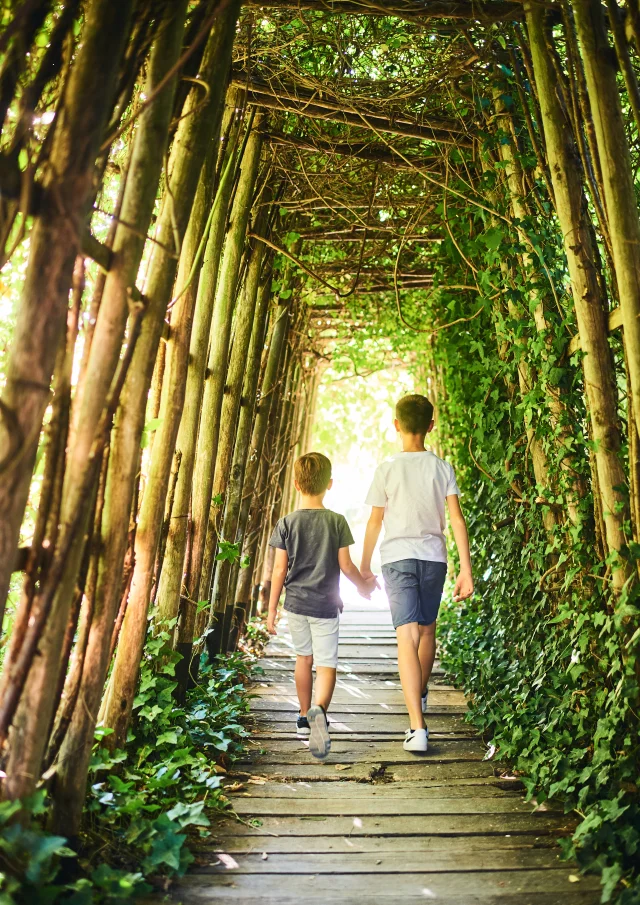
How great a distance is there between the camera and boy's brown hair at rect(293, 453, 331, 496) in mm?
A: 4102

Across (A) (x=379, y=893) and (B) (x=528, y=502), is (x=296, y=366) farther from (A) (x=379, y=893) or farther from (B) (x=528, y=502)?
(A) (x=379, y=893)

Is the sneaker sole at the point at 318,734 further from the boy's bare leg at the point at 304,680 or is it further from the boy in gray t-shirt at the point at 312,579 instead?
the boy's bare leg at the point at 304,680

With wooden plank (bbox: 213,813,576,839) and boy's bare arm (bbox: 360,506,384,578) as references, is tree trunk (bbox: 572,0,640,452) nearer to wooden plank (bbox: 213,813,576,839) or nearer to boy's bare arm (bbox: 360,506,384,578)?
wooden plank (bbox: 213,813,576,839)

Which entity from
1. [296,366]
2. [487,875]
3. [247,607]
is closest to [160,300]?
[487,875]

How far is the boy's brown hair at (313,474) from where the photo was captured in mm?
4102

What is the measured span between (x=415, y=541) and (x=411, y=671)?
2.13 feet

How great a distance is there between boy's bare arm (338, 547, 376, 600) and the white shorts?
0.75ft

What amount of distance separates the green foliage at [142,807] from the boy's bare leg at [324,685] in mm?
448

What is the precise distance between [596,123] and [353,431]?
35.1 ft

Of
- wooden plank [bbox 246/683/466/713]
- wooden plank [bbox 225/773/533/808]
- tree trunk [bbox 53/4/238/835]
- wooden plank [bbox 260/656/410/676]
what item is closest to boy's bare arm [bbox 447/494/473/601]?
wooden plank [bbox 225/773/533/808]

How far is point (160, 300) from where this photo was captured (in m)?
2.59

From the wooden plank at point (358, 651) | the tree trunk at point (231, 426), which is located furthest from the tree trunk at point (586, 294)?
the wooden plank at point (358, 651)

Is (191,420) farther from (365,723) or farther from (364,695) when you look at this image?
(364,695)

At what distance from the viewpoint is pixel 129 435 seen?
8.16 ft
